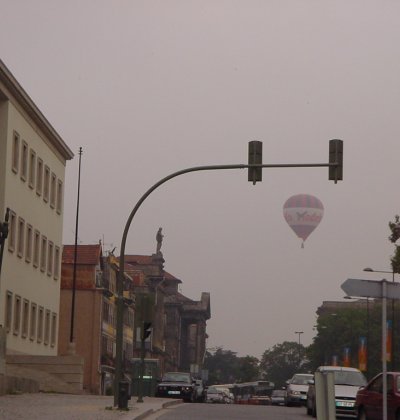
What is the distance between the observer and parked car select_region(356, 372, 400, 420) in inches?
1201

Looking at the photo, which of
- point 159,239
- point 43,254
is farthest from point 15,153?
point 159,239

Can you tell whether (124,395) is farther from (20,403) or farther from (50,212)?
(50,212)

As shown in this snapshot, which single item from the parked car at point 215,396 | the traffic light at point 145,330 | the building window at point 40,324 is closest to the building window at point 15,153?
the building window at point 40,324

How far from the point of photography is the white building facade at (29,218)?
6262 centimetres

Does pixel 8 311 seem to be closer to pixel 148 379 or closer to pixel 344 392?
pixel 148 379

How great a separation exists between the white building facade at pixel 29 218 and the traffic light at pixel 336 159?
30778 mm

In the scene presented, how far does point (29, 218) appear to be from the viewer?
6862cm

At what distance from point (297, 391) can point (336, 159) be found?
23.0 m

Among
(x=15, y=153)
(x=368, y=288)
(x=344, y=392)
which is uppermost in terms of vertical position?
(x=15, y=153)

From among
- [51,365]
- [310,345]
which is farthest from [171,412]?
[310,345]

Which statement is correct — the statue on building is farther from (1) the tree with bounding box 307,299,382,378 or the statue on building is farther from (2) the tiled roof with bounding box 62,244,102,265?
(2) the tiled roof with bounding box 62,244,102,265

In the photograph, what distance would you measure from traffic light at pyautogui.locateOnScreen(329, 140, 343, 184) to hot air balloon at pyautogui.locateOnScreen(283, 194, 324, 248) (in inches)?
1773

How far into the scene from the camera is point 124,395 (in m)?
34.3

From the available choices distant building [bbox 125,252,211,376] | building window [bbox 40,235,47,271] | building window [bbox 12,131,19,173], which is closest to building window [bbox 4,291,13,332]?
building window [bbox 12,131,19,173]
